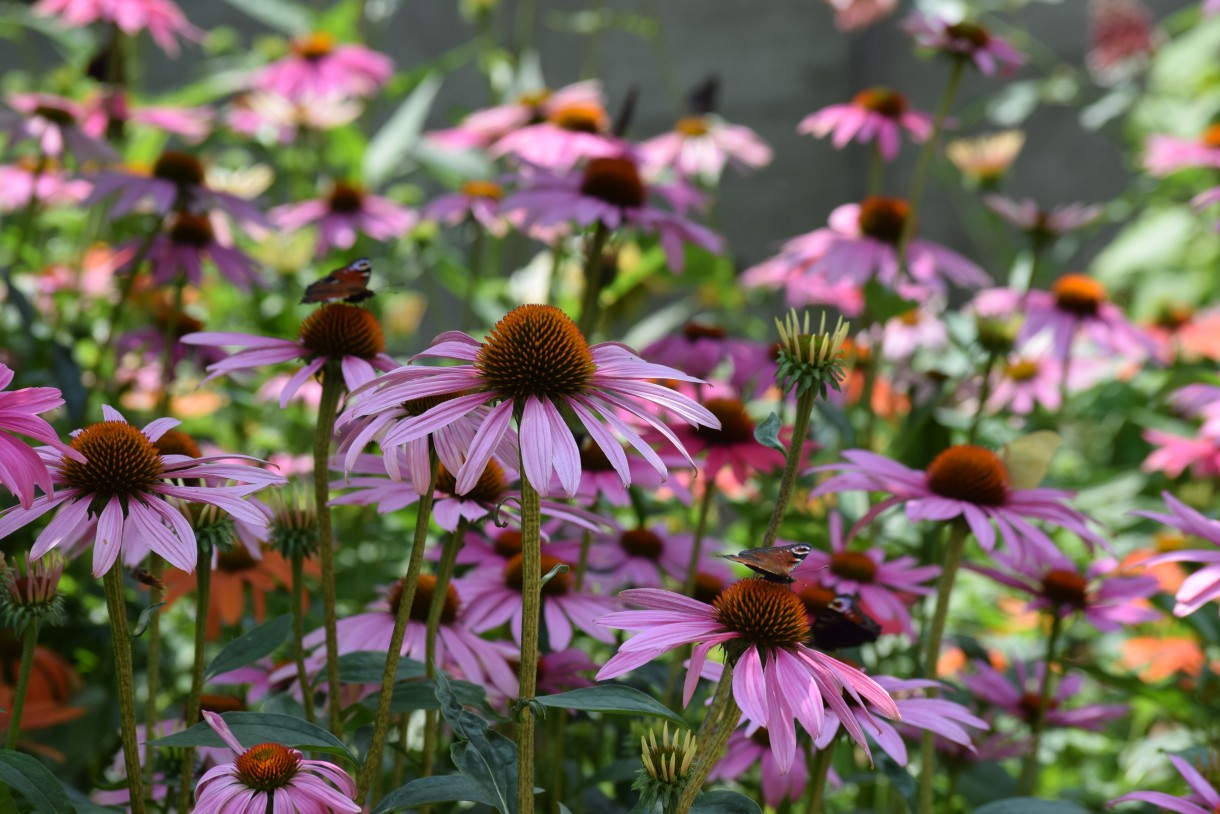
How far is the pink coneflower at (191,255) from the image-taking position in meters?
1.42

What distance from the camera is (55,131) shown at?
160 centimetres

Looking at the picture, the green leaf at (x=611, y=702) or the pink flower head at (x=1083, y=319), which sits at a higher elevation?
the pink flower head at (x=1083, y=319)

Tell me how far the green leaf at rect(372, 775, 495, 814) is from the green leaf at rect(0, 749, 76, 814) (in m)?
0.18

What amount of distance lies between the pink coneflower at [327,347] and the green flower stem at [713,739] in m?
0.29

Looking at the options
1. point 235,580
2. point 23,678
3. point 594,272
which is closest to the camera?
point 23,678

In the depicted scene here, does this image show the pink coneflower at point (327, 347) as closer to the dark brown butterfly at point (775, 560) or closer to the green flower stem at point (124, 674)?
the green flower stem at point (124, 674)

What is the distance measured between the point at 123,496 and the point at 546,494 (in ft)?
0.83

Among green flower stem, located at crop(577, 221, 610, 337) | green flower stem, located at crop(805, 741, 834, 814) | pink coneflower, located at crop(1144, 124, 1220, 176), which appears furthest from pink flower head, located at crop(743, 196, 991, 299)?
green flower stem, located at crop(805, 741, 834, 814)

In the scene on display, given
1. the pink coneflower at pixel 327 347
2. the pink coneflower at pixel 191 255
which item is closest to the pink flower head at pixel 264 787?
the pink coneflower at pixel 327 347

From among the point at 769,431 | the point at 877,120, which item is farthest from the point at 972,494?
the point at 877,120

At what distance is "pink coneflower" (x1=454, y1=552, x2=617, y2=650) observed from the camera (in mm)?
875

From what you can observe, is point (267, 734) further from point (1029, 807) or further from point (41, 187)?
point (41, 187)

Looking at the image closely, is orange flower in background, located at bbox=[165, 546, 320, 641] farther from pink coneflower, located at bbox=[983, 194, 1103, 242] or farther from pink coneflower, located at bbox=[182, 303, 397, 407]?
pink coneflower, located at bbox=[983, 194, 1103, 242]

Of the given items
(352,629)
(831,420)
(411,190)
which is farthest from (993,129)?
(352,629)
